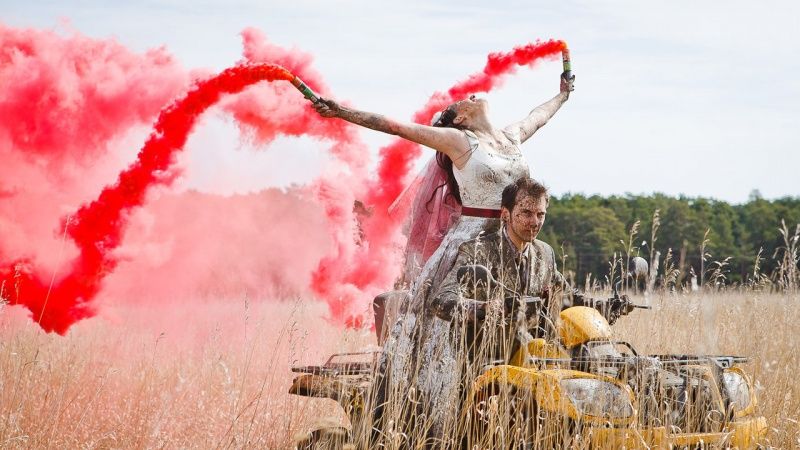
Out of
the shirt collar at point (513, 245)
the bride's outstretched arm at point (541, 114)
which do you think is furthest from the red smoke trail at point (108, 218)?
the shirt collar at point (513, 245)

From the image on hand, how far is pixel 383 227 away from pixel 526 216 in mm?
7644

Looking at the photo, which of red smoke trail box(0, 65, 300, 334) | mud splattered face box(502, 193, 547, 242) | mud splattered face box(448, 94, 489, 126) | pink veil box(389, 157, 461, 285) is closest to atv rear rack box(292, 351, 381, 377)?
pink veil box(389, 157, 461, 285)

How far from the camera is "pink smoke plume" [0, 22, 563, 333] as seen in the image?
958 centimetres

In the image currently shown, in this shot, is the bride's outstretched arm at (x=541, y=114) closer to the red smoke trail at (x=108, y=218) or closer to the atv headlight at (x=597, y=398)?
the red smoke trail at (x=108, y=218)

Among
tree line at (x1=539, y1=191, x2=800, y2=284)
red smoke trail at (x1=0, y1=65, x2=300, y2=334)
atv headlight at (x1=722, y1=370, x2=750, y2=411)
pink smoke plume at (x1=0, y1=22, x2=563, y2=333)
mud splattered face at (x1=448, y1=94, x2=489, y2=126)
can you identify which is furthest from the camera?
tree line at (x1=539, y1=191, x2=800, y2=284)

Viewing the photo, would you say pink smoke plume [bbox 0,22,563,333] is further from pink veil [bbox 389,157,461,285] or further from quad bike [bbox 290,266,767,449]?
quad bike [bbox 290,266,767,449]

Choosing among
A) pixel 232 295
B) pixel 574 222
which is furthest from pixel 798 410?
pixel 574 222

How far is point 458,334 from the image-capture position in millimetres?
5082

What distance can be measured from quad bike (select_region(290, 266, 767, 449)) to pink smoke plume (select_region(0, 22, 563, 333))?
4.44 metres

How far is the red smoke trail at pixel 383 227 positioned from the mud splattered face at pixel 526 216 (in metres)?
4.25

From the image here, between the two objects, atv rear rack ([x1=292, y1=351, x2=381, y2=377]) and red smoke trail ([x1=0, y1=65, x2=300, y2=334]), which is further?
red smoke trail ([x1=0, y1=65, x2=300, y2=334])

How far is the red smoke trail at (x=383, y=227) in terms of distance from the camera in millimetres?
9859

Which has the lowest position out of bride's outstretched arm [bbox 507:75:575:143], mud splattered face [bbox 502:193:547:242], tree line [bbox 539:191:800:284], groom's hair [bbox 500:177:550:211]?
mud splattered face [bbox 502:193:547:242]

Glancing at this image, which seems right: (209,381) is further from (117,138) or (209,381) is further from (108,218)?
(117,138)
